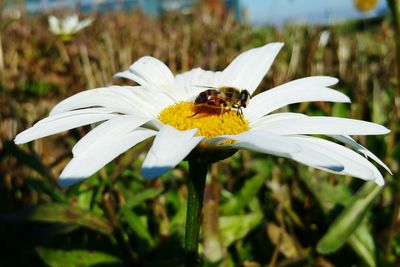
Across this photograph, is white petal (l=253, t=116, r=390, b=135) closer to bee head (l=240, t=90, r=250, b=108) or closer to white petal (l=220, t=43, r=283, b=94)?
bee head (l=240, t=90, r=250, b=108)

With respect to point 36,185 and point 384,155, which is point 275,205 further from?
point 36,185

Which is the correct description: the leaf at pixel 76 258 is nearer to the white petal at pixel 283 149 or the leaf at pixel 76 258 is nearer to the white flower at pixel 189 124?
the white flower at pixel 189 124

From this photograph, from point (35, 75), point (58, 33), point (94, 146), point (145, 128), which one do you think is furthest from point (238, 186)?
point (35, 75)

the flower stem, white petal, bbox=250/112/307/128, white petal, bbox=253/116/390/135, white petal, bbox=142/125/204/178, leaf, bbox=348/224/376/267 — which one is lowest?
leaf, bbox=348/224/376/267

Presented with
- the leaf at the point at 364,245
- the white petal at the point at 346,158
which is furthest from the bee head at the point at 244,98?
the leaf at the point at 364,245

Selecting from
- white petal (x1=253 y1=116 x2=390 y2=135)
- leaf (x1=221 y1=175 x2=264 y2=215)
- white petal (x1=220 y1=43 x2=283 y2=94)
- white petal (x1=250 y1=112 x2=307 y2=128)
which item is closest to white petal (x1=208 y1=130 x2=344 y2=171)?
white petal (x1=253 y1=116 x2=390 y2=135)

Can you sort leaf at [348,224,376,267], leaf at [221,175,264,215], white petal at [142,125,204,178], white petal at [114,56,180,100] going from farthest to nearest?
leaf at [221,175,264,215] → leaf at [348,224,376,267] → white petal at [114,56,180,100] → white petal at [142,125,204,178]

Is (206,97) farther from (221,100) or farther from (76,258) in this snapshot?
(76,258)
